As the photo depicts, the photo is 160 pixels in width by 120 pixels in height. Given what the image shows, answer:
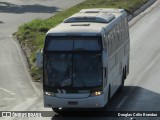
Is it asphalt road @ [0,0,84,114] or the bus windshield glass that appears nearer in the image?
the bus windshield glass

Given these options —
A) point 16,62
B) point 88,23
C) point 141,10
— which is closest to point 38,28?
point 16,62

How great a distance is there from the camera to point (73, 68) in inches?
909

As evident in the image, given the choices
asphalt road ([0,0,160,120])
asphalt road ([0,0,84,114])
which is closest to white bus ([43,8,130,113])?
asphalt road ([0,0,160,120])

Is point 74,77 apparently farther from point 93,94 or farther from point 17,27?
point 17,27

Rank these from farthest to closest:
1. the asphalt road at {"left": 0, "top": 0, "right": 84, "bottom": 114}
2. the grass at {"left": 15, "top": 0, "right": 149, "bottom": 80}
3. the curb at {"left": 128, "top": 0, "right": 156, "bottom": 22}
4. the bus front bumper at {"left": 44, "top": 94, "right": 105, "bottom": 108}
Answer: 1. the curb at {"left": 128, "top": 0, "right": 156, "bottom": 22}
2. the grass at {"left": 15, "top": 0, "right": 149, "bottom": 80}
3. the asphalt road at {"left": 0, "top": 0, "right": 84, "bottom": 114}
4. the bus front bumper at {"left": 44, "top": 94, "right": 105, "bottom": 108}

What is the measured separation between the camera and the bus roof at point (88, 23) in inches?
916

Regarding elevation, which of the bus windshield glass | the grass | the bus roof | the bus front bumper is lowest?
the grass

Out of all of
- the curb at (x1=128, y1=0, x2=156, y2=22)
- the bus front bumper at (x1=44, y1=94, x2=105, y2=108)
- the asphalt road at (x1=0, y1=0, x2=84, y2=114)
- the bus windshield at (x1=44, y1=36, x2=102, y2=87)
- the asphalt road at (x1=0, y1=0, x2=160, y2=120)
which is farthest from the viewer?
the curb at (x1=128, y1=0, x2=156, y2=22)

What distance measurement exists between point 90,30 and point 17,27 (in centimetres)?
2731

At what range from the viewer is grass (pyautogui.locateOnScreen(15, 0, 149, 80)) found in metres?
37.3

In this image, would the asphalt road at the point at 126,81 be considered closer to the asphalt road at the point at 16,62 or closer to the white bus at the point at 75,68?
the asphalt road at the point at 16,62

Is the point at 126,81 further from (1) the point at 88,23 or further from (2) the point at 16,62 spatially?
(2) the point at 16,62

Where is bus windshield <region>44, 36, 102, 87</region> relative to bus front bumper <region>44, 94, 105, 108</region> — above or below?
above

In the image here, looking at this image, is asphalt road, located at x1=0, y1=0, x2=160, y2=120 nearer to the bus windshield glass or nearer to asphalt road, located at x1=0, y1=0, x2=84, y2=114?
asphalt road, located at x1=0, y1=0, x2=84, y2=114
